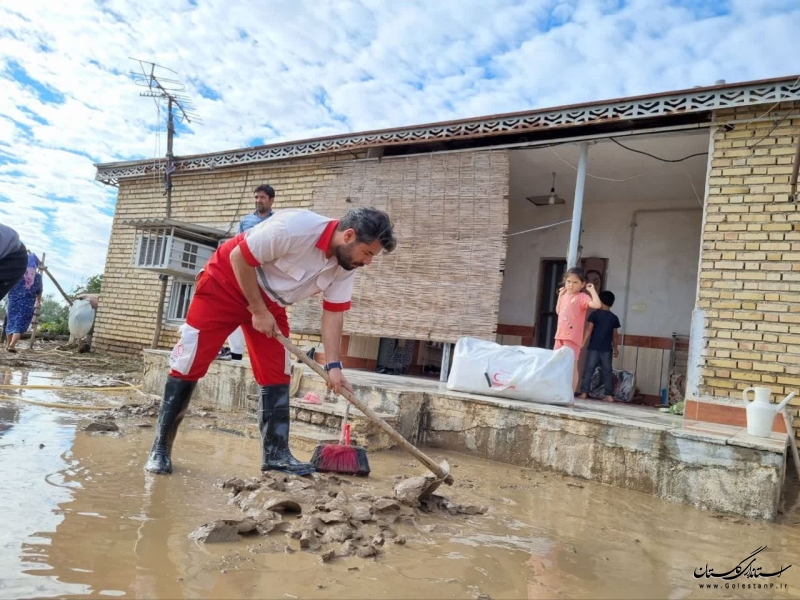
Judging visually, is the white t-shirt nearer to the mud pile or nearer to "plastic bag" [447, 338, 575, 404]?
the mud pile

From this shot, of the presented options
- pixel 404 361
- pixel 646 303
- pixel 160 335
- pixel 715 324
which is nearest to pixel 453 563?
pixel 715 324

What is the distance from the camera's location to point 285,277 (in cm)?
296

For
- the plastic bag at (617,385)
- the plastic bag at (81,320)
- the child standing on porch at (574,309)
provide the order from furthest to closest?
the plastic bag at (81,320) → the plastic bag at (617,385) → the child standing on porch at (574,309)

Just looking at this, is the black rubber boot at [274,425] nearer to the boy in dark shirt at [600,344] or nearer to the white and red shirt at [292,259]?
the white and red shirt at [292,259]

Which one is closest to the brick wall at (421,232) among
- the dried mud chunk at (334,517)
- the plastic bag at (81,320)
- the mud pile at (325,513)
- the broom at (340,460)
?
the broom at (340,460)

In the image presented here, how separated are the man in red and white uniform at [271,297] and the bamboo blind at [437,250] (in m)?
3.48

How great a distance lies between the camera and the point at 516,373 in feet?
15.1

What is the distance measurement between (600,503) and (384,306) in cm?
413

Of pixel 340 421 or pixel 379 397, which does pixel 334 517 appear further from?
pixel 379 397

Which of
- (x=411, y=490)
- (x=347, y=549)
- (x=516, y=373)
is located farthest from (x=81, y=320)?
(x=347, y=549)

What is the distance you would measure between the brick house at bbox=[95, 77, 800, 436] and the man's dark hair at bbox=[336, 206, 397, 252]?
11.7 ft

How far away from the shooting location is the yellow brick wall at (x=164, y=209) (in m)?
8.34

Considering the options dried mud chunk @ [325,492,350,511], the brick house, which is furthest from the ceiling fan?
dried mud chunk @ [325,492,350,511]

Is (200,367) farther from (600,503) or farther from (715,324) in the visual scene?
(715,324)
